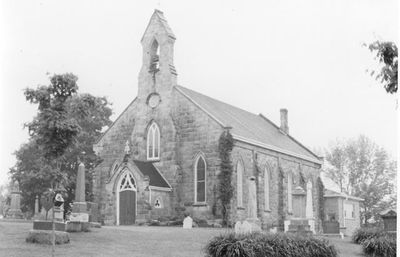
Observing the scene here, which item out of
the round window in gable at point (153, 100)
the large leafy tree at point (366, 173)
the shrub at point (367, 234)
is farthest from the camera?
the large leafy tree at point (366, 173)

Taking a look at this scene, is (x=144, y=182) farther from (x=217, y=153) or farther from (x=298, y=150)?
(x=298, y=150)

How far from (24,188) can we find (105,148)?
1205 cm

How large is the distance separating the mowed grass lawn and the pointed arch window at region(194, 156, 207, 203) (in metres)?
12.1

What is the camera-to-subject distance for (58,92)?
2480 cm

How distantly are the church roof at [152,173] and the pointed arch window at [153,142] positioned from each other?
982 mm

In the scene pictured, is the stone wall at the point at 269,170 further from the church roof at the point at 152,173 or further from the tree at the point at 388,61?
the tree at the point at 388,61

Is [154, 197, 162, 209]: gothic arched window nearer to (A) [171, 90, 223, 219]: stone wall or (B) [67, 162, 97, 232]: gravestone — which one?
(A) [171, 90, 223, 219]: stone wall

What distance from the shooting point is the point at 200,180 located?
39.5 m

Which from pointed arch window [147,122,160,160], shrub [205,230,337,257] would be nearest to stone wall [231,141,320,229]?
pointed arch window [147,122,160,160]

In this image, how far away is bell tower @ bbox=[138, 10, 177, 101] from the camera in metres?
41.2

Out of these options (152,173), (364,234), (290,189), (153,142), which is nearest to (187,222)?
(152,173)

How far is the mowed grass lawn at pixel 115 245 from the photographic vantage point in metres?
19.6

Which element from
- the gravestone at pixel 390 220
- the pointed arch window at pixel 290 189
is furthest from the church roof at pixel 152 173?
the gravestone at pixel 390 220

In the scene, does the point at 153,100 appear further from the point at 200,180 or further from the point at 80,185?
the point at 80,185
